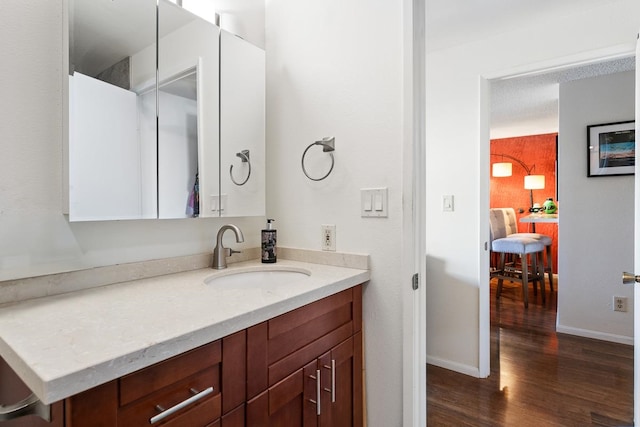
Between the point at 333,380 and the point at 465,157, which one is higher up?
the point at 465,157

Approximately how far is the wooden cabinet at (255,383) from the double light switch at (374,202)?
1.03 feet

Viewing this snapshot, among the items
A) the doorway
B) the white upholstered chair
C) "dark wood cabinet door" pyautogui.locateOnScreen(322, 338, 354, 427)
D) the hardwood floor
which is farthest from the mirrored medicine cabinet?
the white upholstered chair

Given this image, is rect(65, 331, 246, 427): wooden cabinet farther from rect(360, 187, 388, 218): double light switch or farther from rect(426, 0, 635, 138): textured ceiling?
rect(426, 0, 635, 138): textured ceiling

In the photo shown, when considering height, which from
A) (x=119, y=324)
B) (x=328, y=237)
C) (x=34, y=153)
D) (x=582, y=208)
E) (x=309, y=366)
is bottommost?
(x=309, y=366)

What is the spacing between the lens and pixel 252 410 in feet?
2.94

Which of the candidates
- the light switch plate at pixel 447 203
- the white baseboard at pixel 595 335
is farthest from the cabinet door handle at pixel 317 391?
the white baseboard at pixel 595 335

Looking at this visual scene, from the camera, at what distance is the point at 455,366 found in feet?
7.72

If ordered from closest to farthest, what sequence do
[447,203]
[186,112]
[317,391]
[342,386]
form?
[317,391], [342,386], [186,112], [447,203]

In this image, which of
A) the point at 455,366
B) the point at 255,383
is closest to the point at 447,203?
the point at 455,366

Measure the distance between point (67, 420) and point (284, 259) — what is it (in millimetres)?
1116

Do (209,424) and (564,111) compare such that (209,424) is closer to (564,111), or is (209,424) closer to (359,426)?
(359,426)

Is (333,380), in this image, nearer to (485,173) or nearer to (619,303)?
(485,173)

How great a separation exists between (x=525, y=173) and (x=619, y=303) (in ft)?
10.7

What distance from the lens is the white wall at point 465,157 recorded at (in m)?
2.13
